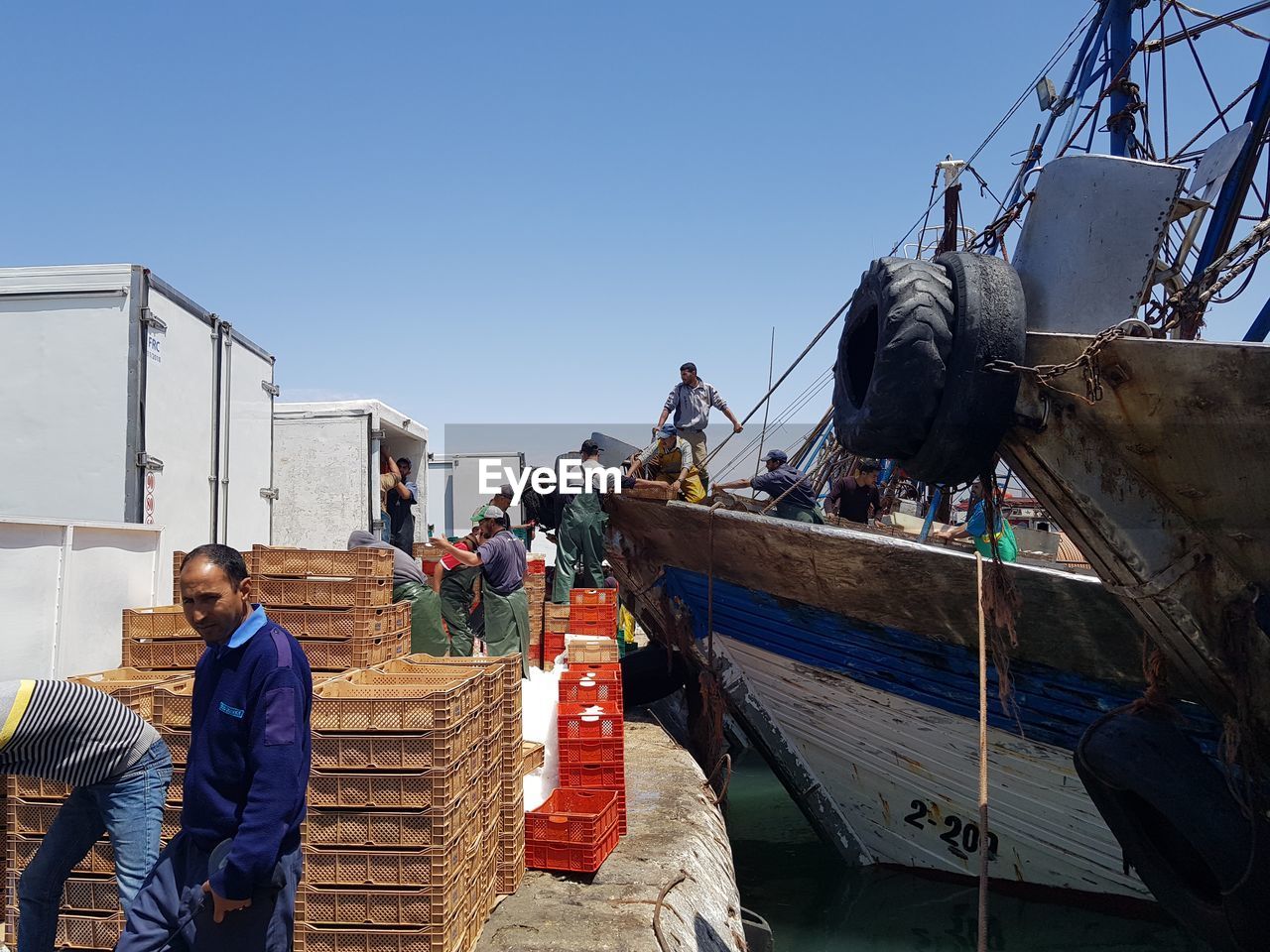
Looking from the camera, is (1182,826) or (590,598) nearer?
(1182,826)

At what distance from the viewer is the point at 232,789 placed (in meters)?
2.81

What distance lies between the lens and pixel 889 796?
24.3 ft

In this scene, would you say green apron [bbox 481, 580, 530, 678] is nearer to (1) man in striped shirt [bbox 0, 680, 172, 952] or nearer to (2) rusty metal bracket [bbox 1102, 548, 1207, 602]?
(1) man in striped shirt [bbox 0, 680, 172, 952]

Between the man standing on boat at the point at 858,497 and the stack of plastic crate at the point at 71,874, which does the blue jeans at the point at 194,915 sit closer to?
the stack of plastic crate at the point at 71,874

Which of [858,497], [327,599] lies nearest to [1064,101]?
[858,497]

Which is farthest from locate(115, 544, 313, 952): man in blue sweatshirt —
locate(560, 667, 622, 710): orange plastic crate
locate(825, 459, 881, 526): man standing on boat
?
locate(825, 459, 881, 526): man standing on boat

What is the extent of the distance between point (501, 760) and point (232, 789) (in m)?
1.96

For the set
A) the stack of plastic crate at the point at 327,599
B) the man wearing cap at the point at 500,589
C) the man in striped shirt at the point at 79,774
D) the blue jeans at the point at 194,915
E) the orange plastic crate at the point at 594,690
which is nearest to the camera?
the blue jeans at the point at 194,915

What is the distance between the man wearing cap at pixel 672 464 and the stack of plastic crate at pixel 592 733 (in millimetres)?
4281

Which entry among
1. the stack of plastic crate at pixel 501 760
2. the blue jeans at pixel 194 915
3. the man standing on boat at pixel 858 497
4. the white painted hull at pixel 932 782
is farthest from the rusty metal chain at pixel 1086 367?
the man standing on boat at pixel 858 497

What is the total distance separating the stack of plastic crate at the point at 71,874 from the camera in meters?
3.79

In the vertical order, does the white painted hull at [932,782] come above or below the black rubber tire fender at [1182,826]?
below

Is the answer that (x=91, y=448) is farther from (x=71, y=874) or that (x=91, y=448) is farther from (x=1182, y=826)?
(x=1182, y=826)

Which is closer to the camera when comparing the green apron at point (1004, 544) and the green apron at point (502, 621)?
the green apron at point (1004, 544)
